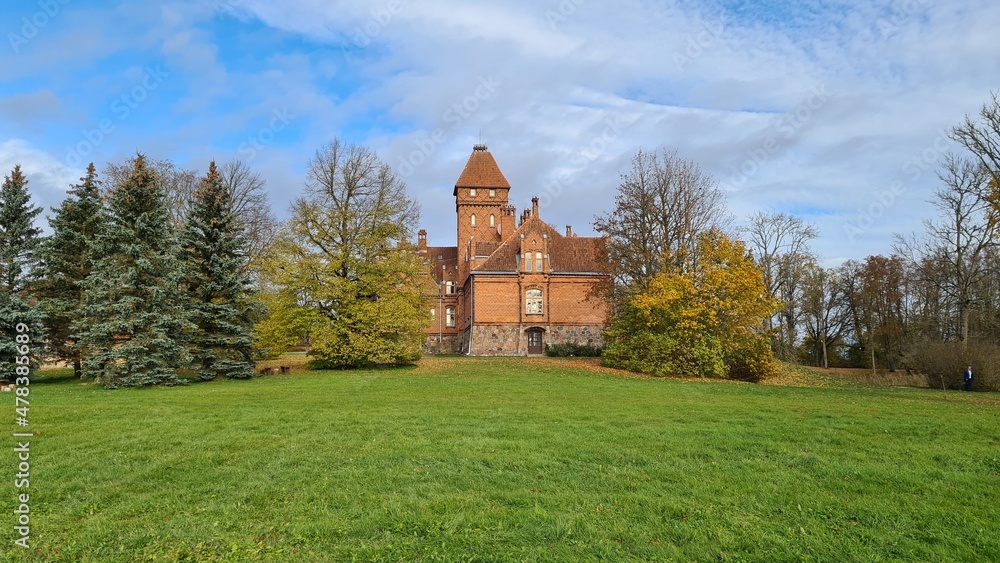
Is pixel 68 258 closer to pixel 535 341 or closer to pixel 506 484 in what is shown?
pixel 506 484

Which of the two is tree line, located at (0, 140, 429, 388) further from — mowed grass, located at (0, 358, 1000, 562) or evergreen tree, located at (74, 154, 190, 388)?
mowed grass, located at (0, 358, 1000, 562)

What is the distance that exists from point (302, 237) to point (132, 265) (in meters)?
9.38

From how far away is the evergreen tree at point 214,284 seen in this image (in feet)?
74.6

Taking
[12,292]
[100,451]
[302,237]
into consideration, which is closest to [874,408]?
[100,451]

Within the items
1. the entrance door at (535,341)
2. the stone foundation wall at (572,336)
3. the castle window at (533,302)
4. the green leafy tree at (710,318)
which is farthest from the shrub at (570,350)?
the green leafy tree at (710,318)

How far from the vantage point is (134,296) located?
20.0 metres

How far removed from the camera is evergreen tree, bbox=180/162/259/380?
22.8 meters

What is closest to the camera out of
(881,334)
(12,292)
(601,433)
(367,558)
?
(367,558)

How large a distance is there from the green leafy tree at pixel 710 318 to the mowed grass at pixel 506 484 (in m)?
12.3

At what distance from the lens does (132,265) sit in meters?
20.0

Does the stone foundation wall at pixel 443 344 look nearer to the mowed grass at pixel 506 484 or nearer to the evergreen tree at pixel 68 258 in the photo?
the evergreen tree at pixel 68 258

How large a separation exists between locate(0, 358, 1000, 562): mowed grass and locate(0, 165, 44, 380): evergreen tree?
9.03m

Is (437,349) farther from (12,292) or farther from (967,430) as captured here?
(967,430)

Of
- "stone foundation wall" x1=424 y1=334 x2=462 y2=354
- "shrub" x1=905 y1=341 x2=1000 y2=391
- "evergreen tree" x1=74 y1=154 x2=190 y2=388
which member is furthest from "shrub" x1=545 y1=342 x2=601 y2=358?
"evergreen tree" x1=74 y1=154 x2=190 y2=388
